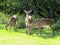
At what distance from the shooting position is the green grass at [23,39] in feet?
51.1

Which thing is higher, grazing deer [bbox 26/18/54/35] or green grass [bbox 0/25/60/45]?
grazing deer [bbox 26/18/54/35]

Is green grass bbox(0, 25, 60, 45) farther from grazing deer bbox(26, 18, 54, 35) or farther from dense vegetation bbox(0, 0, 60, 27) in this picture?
dense vegetation bbox(0, 0, 60, 27)

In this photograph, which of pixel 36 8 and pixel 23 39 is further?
pixel 36 8

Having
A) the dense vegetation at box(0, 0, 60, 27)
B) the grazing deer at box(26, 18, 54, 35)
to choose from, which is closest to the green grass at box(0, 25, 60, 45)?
the grazing deer at box(26, 18, 54, 35)

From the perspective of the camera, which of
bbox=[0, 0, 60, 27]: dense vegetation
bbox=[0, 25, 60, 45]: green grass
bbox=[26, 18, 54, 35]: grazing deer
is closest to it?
bbox=[0, 25, 60, 45]: green grass

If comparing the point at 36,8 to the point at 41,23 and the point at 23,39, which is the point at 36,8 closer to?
the point at 41,23

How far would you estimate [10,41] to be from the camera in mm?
15961

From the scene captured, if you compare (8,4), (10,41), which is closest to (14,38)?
(10,41)

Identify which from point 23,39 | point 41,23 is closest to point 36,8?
point 41,23

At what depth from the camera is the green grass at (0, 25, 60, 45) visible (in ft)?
51.1

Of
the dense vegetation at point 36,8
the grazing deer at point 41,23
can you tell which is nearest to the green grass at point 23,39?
the grazing deer at point 41,23

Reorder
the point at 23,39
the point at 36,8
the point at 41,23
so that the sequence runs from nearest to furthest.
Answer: the point at 23,39
the point at 41,23
the point at 36,8

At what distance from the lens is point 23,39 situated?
16719 mm

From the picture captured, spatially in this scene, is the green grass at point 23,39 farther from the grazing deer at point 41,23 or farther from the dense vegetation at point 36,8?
the dense vegetation at point 36,8
